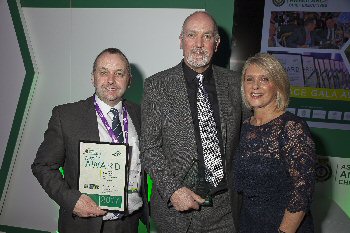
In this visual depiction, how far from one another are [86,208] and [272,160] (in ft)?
3.57

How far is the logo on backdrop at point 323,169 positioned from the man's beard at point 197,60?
1586 mm

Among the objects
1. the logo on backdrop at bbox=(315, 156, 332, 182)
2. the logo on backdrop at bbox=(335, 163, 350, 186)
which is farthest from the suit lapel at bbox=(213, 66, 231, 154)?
the logo on backdrop at bbox=(335, 163, 350, 186)

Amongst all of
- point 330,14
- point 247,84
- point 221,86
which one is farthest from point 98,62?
point 330,14

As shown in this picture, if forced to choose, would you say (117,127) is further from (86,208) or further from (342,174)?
(342,174)

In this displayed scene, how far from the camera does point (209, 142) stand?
213 centimetres

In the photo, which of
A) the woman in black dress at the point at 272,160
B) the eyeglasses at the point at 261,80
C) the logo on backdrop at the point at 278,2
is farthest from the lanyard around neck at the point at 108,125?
the logo on backdrop at the point at 278,2

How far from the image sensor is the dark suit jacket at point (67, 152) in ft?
6.91

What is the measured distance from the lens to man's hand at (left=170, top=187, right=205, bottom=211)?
6.20 feet

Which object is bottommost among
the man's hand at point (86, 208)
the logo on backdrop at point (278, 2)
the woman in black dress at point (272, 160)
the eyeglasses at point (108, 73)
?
the man's hand at point (86, 208)

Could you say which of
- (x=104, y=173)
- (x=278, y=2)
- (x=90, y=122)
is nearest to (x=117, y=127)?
(x=90, y=122)

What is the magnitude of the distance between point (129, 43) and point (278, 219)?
209 centimetres

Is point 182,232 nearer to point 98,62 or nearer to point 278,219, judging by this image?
point 278,219

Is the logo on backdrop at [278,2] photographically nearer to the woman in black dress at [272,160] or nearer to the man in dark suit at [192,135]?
the man in dark suit at [192,135]

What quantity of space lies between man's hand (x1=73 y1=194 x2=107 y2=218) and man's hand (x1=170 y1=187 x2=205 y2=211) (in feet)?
1.48
